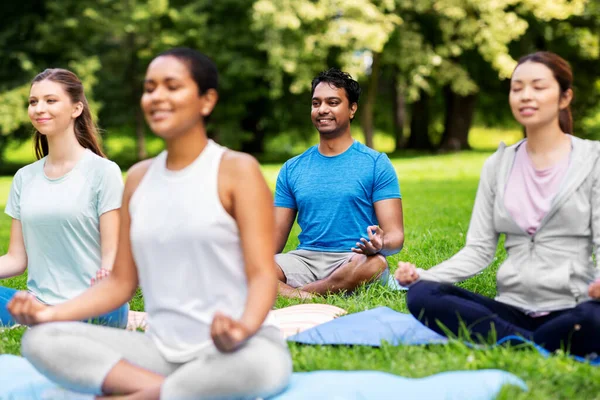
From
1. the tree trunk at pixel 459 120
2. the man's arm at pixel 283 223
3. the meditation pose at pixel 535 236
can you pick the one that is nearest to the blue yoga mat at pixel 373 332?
the meditation pose at pixel 535 236

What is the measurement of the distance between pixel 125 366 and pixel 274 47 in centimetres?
2023

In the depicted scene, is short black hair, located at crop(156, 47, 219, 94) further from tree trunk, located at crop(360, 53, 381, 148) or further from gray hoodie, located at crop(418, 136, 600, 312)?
tree trunk, located at crop(360, 53, 381, 148)

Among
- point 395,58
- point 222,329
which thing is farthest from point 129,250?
point 395,58

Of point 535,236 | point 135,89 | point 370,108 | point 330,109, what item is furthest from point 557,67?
point 135,89

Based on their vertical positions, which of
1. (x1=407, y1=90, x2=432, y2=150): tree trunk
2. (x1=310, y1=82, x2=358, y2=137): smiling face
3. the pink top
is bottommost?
(x1=407, y1=90, x2=432, y2=150): tree trunk

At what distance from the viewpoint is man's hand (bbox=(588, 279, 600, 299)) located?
3.57 metres

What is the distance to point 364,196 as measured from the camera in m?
5.80

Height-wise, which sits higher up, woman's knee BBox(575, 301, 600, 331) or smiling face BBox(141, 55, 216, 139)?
smiling face BBox(141, 55, 216, 139)

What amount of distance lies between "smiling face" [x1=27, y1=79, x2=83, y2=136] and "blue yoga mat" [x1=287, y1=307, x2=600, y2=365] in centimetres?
176

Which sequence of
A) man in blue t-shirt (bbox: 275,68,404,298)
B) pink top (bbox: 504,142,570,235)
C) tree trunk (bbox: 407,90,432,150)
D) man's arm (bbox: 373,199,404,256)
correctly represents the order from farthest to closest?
tree trunk (bbox: 407,90,432,150), man in blue t-shirt (bbox: 275,68,404,298), man's arm (bbox: 373,199,404,256), pink top (bbox: 504,142,570,235)

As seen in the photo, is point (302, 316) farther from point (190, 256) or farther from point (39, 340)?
point (39, 340)

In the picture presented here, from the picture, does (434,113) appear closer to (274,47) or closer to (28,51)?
(274,47)

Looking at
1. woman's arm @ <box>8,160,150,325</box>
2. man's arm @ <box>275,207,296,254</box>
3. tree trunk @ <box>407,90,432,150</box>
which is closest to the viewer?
woman's arm @ <box>8,160,150,325</box>

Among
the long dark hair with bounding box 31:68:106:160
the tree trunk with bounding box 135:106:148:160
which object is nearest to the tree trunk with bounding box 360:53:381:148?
the tree trunk with bounding box 135:106:148:160
